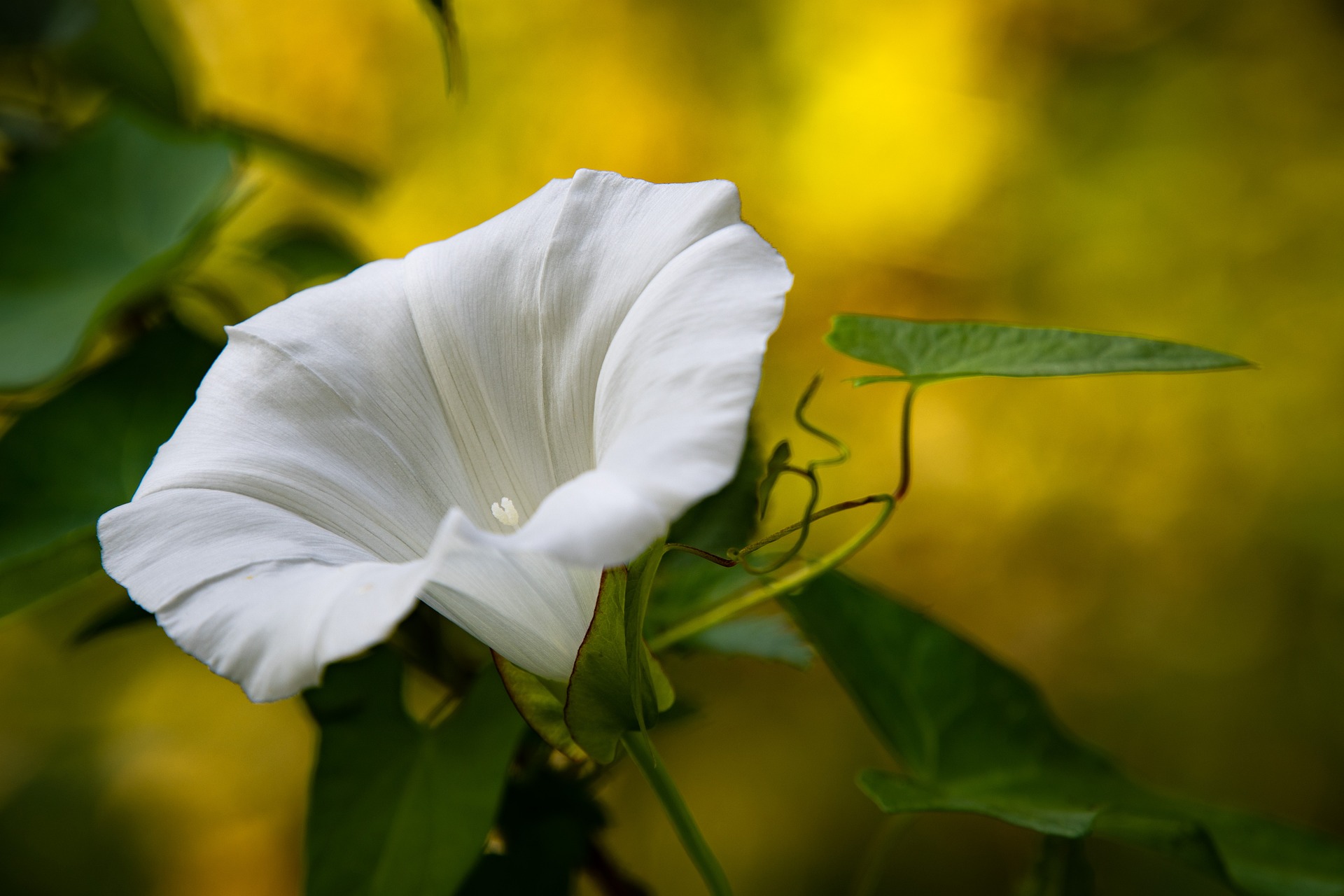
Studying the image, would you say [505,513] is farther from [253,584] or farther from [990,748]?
[990,748]

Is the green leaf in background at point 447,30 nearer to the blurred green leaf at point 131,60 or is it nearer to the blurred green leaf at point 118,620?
the blurred green leaf at point 118,620

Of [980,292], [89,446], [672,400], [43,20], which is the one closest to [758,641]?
[672,400]

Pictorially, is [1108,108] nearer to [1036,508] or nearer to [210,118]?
[1036,508]

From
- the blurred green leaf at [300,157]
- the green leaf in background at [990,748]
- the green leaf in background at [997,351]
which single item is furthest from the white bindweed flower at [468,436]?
the blurred green leaf at [300,157]

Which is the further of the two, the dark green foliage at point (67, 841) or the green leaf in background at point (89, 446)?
the dark green foliage at point (67, 841)

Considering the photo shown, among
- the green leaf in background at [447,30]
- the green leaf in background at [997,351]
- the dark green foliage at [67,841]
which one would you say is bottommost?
the dark green foliage at [67,841]

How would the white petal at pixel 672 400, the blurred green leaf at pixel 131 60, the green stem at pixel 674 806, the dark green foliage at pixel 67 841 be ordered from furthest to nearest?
the dark green foliage at pixel 67 841 → the blurred green leaf at pixel 131 60 → the green stem at pixel 674 806 → the white petal at pixel 672 400
